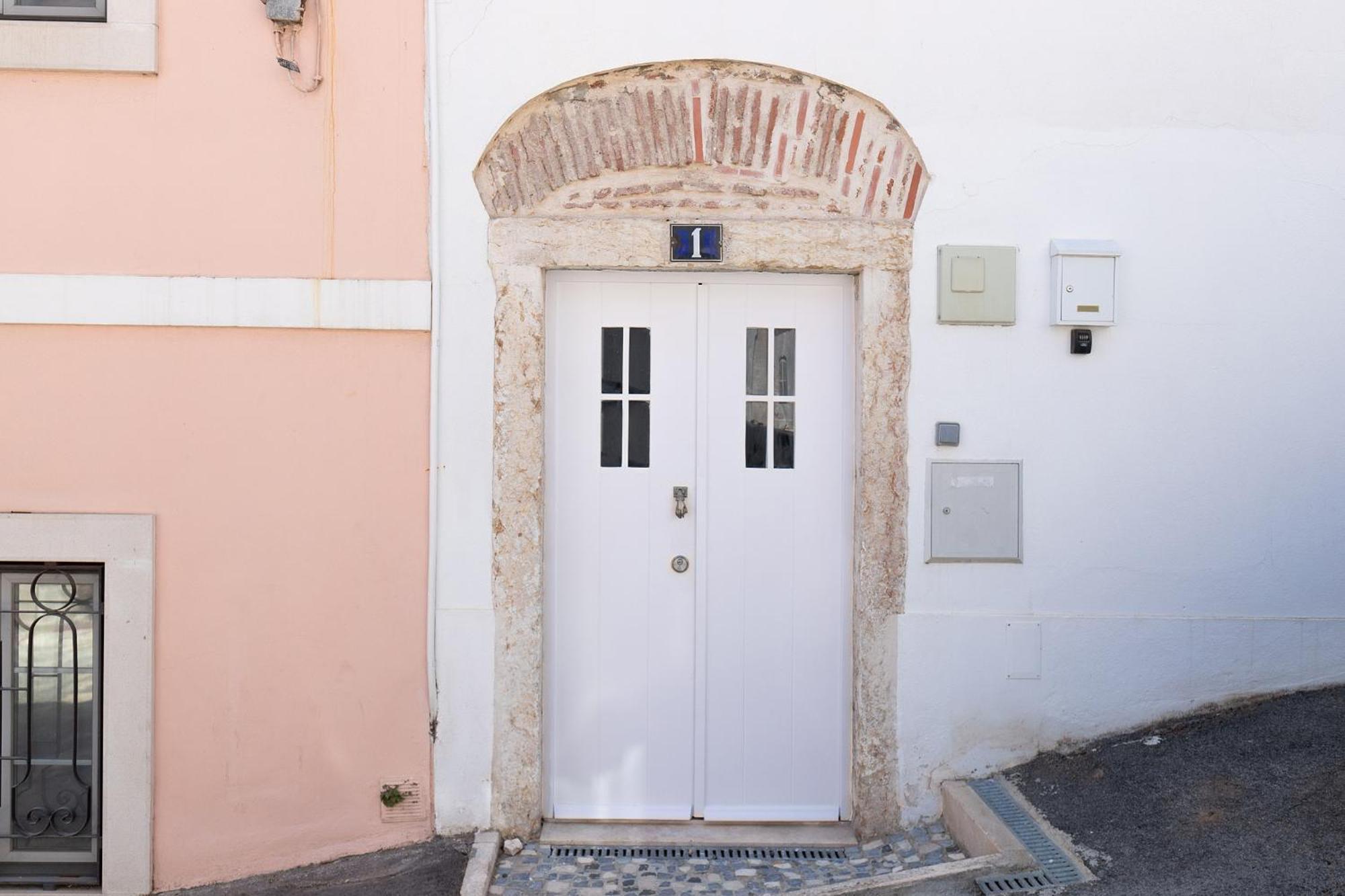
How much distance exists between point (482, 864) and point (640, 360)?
2081 millimetres

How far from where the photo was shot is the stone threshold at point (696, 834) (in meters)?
4.59

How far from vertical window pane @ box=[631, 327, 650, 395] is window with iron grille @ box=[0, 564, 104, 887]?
7.57ft

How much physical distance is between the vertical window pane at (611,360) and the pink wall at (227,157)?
788 mm

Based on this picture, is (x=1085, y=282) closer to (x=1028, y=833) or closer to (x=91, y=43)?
(x=1028, y=833)

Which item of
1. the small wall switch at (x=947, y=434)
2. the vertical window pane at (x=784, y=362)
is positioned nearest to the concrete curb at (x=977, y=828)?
the small wall switch at (x=947, y=434)

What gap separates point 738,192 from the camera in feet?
15.0

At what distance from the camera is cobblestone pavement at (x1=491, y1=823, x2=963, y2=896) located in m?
4.21

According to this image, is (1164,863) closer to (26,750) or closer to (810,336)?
(810,336)

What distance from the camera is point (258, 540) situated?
452 centimetres

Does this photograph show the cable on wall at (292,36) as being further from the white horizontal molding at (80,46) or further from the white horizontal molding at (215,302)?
the white horizontal molding at (215,302)

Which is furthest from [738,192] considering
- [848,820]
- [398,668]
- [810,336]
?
[848,820]

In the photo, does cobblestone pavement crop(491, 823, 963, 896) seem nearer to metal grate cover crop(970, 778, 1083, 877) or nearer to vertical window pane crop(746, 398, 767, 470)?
metal grate cover crop(970, 778, 1083, 877)

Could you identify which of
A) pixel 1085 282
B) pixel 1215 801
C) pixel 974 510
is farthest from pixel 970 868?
pixel 1085 282

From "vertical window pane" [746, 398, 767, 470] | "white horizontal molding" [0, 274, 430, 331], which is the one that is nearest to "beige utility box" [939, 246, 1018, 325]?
"vertical window pane" [746, 398, 767, 470]
